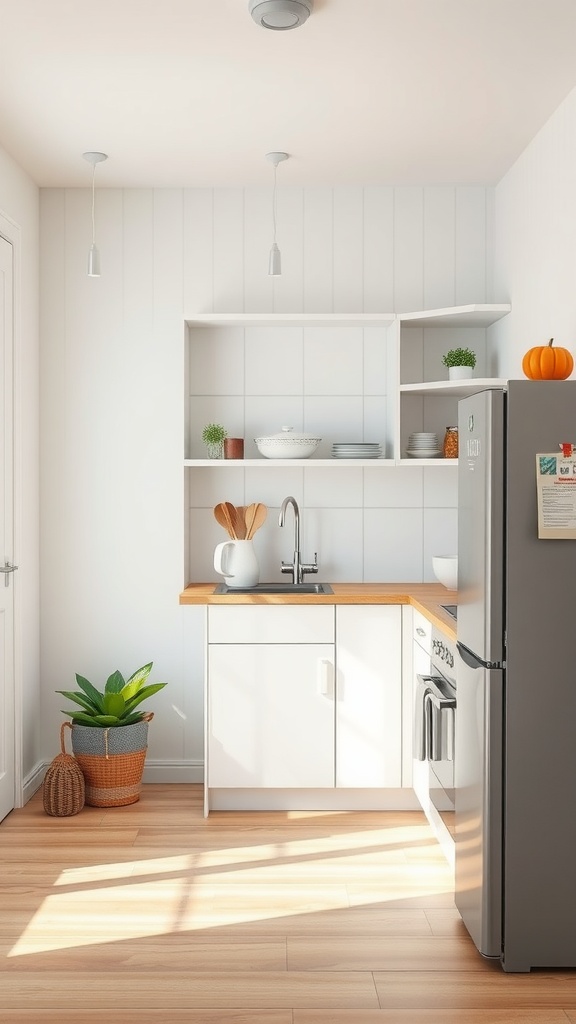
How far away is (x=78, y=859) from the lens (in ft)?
10.9

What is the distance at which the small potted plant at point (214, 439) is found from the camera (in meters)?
4.07

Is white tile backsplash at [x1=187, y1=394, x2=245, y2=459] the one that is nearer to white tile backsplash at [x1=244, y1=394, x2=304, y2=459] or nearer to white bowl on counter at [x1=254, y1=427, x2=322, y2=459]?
white tile backsplash at [x1=244, y1=394, x2=304, y2=459]

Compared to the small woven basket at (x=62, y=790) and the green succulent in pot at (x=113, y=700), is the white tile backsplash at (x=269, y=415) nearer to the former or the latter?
the green succulent in pot at (x=113, y=700)

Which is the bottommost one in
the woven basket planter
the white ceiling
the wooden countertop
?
the woven basket planter

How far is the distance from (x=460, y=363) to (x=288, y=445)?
0.82 metres

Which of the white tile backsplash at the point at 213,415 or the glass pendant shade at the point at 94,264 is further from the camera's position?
the white tile backsplash at the point at 213,415

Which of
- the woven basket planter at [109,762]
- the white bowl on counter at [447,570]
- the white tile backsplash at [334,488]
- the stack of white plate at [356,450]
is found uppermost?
the stack of white plate at [356,450]

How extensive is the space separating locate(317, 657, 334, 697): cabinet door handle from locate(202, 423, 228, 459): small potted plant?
103 cm

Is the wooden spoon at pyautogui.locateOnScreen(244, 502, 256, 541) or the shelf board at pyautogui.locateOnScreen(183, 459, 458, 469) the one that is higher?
the shelf board at pyautogui.locateOnScreen(183, 459, 458, 469)

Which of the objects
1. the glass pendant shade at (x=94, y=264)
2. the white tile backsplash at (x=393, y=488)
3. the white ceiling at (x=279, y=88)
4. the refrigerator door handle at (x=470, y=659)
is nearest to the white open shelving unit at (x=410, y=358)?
the white tile backsplash at (x=393, y=488)

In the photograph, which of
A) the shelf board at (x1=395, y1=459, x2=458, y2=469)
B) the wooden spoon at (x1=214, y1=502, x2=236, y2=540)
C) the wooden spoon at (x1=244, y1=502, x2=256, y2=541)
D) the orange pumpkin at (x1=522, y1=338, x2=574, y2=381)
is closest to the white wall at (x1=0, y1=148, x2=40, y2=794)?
the wooden spoon at (x1=214, y1=502, x2=236, y2=540)

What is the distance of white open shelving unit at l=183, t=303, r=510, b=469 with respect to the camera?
3.94 metres

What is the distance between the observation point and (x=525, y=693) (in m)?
2.46

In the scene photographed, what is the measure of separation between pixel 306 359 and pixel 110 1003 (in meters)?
2.79
